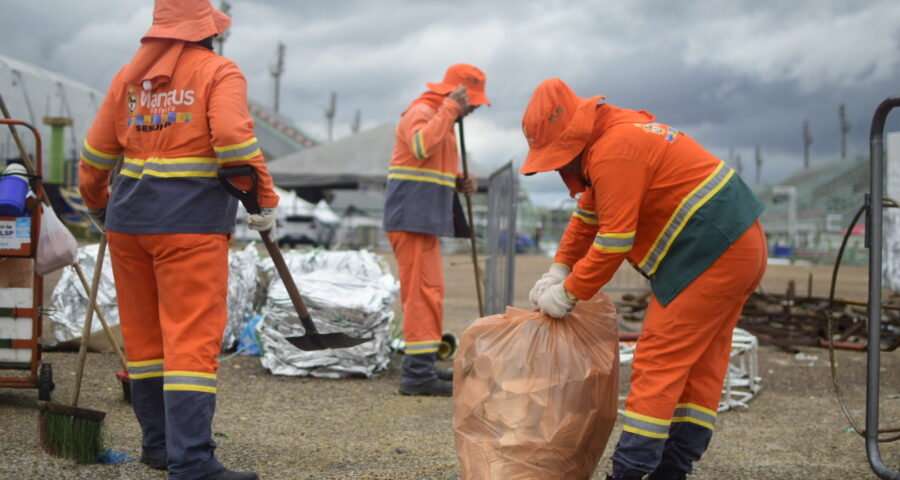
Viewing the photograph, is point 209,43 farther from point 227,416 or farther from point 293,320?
point 293,320

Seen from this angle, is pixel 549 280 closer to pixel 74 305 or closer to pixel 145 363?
pixel 145 363

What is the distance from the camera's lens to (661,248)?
263 cm

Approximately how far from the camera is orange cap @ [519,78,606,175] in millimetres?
2615

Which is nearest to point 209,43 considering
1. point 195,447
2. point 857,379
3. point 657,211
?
point 195,447

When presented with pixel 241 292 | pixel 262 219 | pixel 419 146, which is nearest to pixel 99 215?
pixel 262 219

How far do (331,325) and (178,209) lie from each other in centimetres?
266

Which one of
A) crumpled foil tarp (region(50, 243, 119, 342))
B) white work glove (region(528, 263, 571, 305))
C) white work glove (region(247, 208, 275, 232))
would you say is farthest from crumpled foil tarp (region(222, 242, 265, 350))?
white work glove (region(528, 263, 571, 305))

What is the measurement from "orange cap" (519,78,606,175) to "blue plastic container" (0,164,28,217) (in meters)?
2.55

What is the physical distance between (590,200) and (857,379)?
3673mm

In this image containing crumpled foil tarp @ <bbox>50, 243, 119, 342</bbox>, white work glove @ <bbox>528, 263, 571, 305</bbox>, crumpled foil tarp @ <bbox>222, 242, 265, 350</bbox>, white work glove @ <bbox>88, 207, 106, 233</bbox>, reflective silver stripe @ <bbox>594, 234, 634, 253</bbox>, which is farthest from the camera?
crumpled foil tarp @ <bbox>222, 242, 265, 350</bbox>

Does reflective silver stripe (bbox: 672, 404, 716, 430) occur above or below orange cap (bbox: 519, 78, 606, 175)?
below

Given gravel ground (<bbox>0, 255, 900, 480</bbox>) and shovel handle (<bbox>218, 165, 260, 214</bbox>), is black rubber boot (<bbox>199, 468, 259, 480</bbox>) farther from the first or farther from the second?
shovel handle (<bbox>218, 165, 260, 214</bbox>)

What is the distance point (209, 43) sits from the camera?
9.89 feet

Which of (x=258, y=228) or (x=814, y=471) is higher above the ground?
(x=258, y=228)
